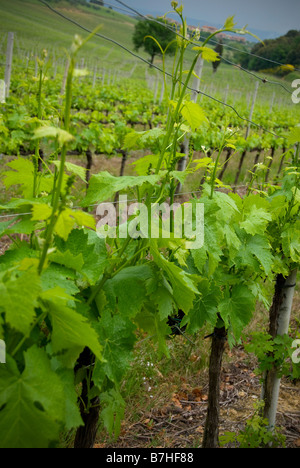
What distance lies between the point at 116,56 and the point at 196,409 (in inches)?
3280

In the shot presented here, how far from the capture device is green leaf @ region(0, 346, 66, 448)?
803mm

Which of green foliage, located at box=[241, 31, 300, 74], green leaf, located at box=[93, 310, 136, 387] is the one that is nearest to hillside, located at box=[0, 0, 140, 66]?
green foliage, located at box=[241, 31, 300, 74]

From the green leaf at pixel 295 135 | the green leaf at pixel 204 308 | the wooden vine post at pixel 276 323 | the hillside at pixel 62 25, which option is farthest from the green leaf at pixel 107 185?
the hillside at pixel 62 25

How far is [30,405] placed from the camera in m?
0.82

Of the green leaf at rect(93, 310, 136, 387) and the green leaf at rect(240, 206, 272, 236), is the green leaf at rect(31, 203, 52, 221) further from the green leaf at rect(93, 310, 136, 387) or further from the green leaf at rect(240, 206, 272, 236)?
the green leaf at rect(240, 206, 272, 236)

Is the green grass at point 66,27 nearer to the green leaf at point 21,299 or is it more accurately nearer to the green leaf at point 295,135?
the green leaf at point 295,135

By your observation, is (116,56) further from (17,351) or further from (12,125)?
(17,351)

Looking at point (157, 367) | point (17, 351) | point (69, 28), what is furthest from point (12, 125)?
point (69, 28)

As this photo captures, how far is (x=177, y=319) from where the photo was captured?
1866 millimetres

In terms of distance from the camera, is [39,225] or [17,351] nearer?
[17,351]

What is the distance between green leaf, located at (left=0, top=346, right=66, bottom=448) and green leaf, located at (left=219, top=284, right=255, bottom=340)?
41.8 inches

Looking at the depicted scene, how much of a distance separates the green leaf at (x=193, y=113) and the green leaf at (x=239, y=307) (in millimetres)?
850
